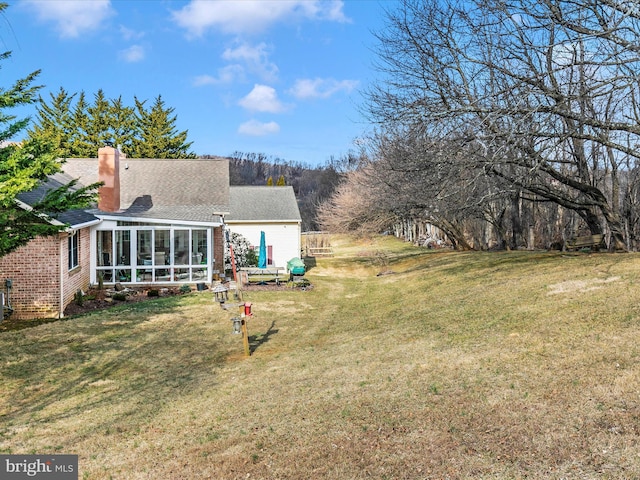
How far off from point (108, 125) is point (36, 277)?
4069 centimetres

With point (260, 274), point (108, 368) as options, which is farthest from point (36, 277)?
point (260, 274)

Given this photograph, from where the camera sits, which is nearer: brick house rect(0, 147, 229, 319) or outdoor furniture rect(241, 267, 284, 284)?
brick house rect(0, 147, 229, 319)

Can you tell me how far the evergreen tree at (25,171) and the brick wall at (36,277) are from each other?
5.65m

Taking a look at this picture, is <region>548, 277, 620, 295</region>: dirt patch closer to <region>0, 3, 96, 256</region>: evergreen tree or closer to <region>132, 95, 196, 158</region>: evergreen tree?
<region>0, 3, 96, 256</region>: evergreen tree

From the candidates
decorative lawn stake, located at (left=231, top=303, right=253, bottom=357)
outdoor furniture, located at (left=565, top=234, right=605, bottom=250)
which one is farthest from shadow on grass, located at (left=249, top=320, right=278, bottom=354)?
outdoor furniture, located at (left=565, top=234, right=605, bottom=250)

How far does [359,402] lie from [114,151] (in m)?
17.5

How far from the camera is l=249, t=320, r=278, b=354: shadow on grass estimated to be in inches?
444

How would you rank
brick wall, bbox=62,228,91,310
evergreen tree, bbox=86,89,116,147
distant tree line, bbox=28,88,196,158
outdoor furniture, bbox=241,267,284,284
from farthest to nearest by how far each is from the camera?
evergreen tree, bbox=86,89,116,147, distant tree line, bbox=28,88,196,158, outdoor furniture, bbox=241,267,284,284, brick wall, bbox=62,228,91,310

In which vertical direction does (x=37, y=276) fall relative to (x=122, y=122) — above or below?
below

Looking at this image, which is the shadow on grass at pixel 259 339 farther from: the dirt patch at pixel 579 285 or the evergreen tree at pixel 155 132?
the evergreen tree at pixel 155 132

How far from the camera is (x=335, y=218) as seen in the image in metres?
41.4

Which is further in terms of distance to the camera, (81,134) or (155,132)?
(155,132)

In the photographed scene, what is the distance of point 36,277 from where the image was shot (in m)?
13.9

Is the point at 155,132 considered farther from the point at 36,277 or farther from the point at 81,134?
the point at 36,277
